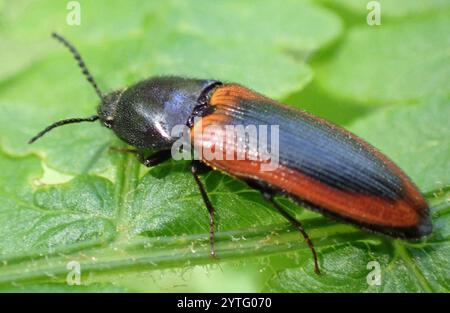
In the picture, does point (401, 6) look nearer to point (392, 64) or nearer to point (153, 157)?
point (392, 64)

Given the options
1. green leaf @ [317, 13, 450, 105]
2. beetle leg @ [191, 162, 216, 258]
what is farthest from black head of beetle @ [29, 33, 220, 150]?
green leaf @ [317, 13, 450, 105]

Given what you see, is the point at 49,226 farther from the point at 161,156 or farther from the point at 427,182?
the point at 427,182

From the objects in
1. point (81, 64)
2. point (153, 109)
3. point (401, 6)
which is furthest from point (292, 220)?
point (401, 6)

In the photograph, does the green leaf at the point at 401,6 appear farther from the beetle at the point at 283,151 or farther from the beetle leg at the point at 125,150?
the beetle leg at the point at 125,150

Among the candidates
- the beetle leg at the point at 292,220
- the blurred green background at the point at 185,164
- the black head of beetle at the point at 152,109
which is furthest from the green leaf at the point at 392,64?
the beetle leg at the point at 292,220

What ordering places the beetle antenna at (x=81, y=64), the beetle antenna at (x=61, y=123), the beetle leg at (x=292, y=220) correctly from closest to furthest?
the beetle leg at (x=292, y=220), the beetle antenna at (x=61, y=123), the beetle antenna at (x=81, y=64)

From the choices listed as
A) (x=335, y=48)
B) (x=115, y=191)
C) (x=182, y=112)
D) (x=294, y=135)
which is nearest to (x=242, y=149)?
(x=294, y=135)

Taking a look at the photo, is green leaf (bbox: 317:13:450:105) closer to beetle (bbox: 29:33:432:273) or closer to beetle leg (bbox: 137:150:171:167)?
beetle (bbox: 29:33:432:273)
